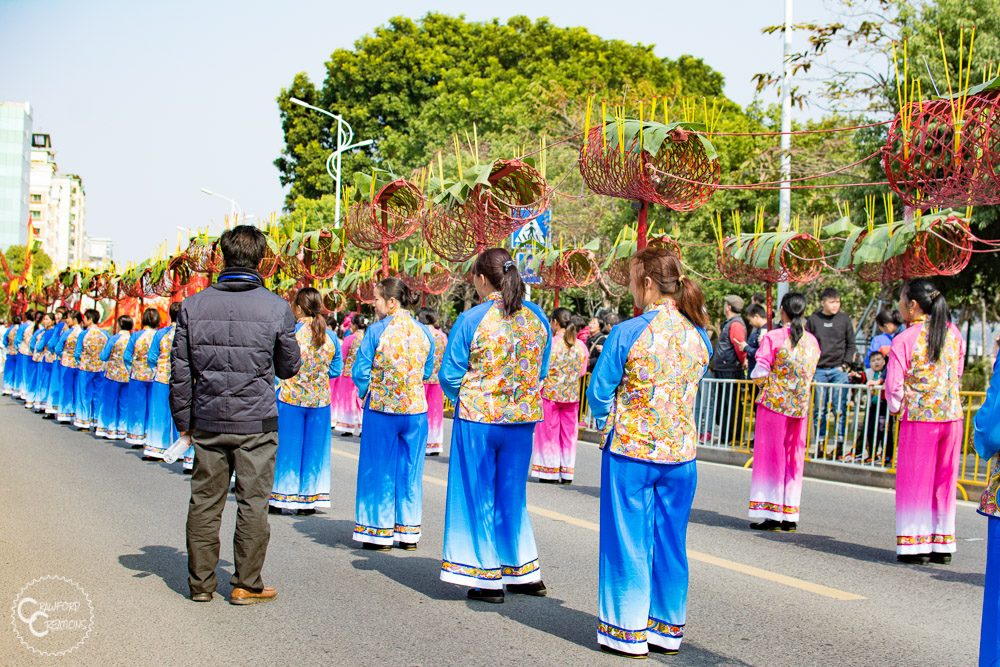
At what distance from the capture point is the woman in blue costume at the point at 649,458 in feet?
17.6

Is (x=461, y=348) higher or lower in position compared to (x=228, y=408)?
higher

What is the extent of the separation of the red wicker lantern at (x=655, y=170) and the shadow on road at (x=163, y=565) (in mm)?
3485

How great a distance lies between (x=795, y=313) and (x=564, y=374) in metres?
3.76

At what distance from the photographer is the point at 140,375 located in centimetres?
1464

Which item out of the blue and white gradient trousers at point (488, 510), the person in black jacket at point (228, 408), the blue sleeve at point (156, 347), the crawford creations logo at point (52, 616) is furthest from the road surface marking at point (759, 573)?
the blue sleeve at point (156, 347)

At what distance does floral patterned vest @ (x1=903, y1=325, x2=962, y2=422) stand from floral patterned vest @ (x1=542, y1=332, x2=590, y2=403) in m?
4.89

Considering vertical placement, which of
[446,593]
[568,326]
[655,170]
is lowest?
[446,593]

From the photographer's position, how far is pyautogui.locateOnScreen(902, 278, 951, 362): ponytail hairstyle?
26.4 feet

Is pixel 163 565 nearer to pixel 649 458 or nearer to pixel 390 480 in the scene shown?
pixel 390 480

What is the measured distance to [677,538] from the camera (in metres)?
5.44

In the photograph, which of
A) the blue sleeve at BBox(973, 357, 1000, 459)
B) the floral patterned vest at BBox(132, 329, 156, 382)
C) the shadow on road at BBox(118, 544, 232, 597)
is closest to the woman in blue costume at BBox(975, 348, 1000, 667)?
the blue sleeve at BBox(973, 357, 1000, 459)

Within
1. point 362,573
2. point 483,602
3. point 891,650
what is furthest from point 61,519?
point 891,650

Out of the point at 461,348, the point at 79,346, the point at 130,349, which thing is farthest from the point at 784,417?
the point at 79,346

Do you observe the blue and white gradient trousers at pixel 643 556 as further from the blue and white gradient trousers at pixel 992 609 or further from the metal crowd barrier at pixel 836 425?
the metal crowd barrier at pixel 836 425
